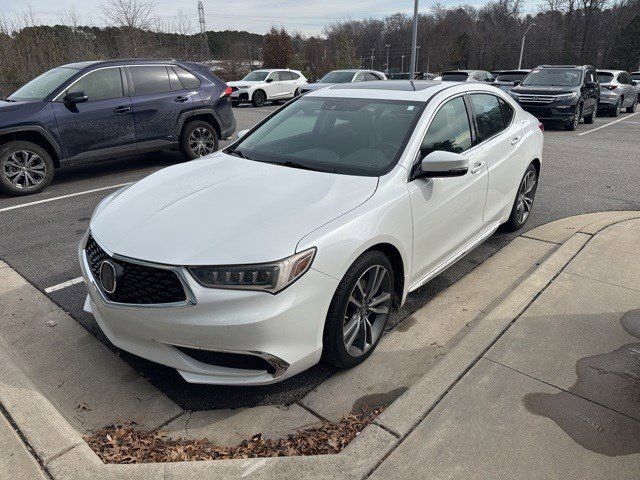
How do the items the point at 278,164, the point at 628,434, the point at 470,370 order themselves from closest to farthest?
the point at 628,434, the point at 470,370, the point at 278,164

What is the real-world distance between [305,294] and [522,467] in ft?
4.19

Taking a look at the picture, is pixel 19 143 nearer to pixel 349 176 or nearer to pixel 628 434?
pixel 349 176

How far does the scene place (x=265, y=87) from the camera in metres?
21.2

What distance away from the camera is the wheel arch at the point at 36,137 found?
6.45 m

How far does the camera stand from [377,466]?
2.21 m

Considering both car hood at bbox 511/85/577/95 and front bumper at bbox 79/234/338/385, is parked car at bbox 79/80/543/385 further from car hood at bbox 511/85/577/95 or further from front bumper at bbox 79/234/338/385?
car hood at bbox 511/85/577/95

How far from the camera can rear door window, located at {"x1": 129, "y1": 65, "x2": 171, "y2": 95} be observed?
7.57m

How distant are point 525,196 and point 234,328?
4.12 meters

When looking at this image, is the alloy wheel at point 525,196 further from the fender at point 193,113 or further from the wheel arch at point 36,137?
the wheel arch at point 36,137

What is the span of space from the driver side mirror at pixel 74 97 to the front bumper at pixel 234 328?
508 centimetres

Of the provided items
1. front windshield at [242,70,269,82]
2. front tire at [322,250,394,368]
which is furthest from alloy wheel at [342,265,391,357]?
front windshield at [242,70,269,82]

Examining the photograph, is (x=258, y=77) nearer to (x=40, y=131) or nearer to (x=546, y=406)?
(x=40, y=131)

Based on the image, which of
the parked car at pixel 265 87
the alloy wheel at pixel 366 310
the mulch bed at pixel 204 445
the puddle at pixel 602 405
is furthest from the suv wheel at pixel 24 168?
the parked car at pixel 265 87

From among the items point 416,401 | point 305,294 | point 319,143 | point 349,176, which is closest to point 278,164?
point 319,143
